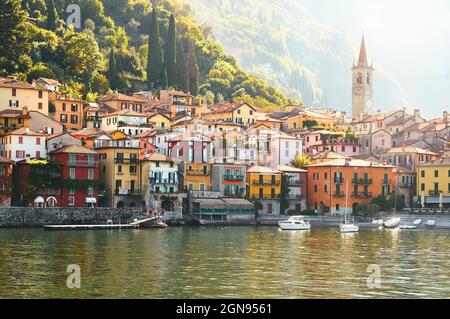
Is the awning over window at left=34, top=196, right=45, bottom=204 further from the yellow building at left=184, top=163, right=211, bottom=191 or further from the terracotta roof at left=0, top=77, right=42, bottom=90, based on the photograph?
the terracotta roof at left=0, top=77, right=42, bottom=90

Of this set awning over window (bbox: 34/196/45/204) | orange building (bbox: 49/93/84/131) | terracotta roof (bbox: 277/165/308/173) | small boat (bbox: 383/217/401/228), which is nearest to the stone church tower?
terracotta roof (bbox: 277/165/308/173)

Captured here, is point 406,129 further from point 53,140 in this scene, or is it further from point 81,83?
point 53,140

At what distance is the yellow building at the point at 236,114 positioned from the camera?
119 m

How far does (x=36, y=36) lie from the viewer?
119 m

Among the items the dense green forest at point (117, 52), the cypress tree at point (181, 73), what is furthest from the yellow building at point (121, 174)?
the cypress tree at point (181, 73)

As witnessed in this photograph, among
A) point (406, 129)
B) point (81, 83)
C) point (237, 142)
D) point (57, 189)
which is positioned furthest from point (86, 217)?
point (406, 129)

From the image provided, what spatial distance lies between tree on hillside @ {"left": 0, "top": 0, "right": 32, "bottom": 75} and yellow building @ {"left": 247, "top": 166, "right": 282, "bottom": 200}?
31968 mm

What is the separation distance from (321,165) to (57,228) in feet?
107

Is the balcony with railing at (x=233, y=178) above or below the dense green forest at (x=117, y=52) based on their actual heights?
below

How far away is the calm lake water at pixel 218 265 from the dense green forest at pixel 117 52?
1719 inches

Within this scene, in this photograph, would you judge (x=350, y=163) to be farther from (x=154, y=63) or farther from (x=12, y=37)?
(x=154, y=63)

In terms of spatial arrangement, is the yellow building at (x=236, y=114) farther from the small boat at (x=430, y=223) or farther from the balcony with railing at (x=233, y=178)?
the small boat at (x=430, y=223)

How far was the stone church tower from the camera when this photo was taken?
17962 centimetres

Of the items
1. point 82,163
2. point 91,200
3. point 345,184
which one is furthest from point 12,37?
point 345,184
